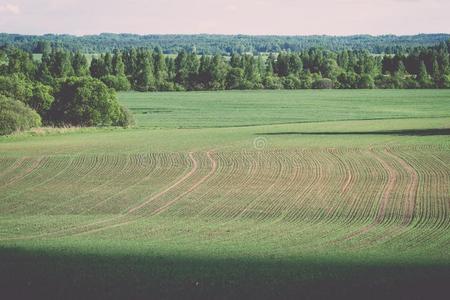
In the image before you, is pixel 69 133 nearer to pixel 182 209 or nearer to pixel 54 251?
pixel 182 209

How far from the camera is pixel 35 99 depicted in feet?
253

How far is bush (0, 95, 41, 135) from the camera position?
64625 mm

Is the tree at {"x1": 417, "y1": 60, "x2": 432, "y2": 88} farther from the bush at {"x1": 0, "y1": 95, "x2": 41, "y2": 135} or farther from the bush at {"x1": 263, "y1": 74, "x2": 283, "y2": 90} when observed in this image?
the bush at {"x1": 0, "y1": 95, "x2": 41, "y2": 135}

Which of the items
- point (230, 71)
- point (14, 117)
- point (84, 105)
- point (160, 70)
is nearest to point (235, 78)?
point (230, 71)

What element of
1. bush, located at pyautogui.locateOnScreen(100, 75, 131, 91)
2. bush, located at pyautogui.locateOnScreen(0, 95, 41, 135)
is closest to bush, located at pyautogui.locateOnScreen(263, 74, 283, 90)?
bush, located at pyautogui.locateOnScreen(100, 75, 131, 91)

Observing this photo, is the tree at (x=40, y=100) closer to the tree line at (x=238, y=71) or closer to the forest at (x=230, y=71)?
the forest at (x=230, y=71)

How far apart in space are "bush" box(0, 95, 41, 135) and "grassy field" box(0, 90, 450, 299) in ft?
8.70

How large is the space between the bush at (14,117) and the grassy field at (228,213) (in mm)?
2653

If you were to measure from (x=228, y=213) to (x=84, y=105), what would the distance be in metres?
48.6

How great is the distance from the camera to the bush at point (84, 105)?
76.4m

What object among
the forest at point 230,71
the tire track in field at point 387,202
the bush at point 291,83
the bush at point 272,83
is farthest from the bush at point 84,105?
the bush at point 291,83

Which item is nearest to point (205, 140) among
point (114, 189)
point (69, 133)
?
point (69, 133)

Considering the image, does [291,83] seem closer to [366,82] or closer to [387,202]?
[366,82]

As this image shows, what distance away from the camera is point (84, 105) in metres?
76.7
